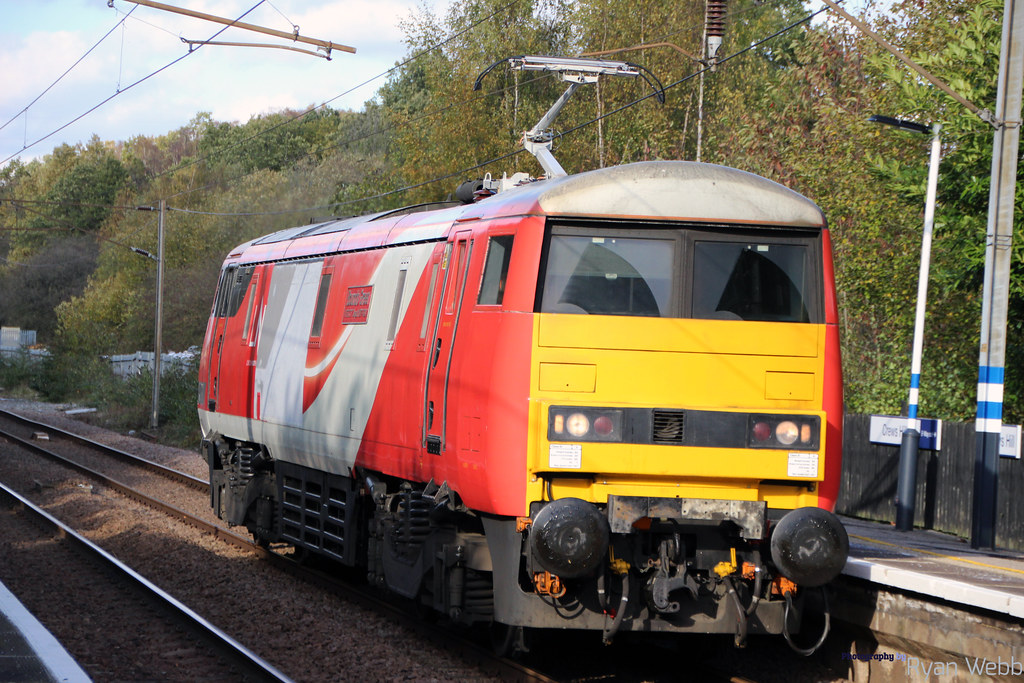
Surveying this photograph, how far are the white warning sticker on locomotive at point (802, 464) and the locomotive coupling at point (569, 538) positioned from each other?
1312mm

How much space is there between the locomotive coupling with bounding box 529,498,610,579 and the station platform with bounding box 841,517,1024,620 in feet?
8.70

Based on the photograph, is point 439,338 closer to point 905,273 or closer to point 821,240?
point 821,240

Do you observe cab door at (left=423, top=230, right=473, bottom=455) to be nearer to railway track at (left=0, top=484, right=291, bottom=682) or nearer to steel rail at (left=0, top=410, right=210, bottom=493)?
railway track at (left=0, top=484, right=291, bottom=682)

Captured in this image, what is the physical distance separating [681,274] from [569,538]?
1.92 metres

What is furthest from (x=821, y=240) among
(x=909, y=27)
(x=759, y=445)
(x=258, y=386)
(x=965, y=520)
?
(x=909, y=27)

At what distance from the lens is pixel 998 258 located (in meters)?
12.5

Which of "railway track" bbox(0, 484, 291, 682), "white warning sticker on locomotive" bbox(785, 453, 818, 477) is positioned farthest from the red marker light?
"railway track" bbox(0, 484, 291, 682)

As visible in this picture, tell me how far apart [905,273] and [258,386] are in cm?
1108

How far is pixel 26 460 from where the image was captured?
2350cm

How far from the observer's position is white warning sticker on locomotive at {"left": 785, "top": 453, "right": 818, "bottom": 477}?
734 centimetres

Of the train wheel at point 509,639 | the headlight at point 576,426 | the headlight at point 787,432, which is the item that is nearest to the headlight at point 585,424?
the headlight at point 576,426

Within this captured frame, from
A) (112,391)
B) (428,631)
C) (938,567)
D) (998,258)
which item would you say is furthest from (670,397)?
(112,391)

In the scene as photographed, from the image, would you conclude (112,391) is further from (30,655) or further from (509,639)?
(509,639)

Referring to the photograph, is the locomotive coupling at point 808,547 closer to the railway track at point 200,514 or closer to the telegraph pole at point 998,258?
the railway track at point 200,514
